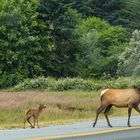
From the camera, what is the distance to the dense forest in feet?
202

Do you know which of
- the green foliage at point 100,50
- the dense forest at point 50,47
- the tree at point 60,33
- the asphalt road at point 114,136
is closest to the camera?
the asphalt road at point 114,136

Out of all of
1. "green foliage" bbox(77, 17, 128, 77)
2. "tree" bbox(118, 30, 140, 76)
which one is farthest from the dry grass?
"green foliage" bbox(77, 17, 128, 77)

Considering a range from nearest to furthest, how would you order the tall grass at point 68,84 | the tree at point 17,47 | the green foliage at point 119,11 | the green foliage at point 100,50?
the tall grass at point 68,84, the tree at point 17,47, the green foliage at point 100,50, the green foliage at point 119,11

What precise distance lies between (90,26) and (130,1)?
1160cm

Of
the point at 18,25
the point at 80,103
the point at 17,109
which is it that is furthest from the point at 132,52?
the point at 17,109

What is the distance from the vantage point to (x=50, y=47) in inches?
2532

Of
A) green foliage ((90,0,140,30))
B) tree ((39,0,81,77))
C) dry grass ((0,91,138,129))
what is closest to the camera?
dry grass ((0,91,138,129))

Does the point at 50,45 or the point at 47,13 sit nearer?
the point at 50,45

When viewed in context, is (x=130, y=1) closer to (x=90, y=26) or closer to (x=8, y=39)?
(x=90, y=26)

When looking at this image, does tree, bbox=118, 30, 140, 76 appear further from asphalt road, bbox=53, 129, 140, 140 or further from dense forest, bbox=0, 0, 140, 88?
asphalt road, bbox=53, 129, 140, 140

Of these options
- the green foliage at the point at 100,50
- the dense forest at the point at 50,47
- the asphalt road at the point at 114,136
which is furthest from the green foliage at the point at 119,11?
the asphalt road at the point at 114,136

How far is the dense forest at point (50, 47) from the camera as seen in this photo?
202ft

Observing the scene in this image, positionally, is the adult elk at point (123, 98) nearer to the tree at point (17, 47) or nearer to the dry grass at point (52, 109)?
the dry grass at point (52, 109)

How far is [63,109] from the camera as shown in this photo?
30109 mm
